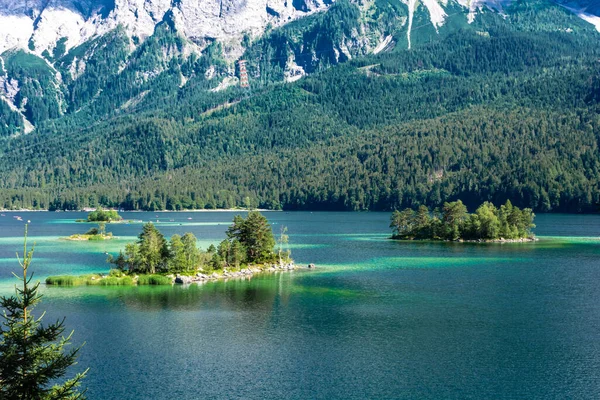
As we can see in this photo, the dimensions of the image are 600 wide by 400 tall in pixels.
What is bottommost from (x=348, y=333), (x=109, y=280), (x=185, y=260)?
(x=348, y=333)

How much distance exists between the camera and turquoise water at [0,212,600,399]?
5941cm

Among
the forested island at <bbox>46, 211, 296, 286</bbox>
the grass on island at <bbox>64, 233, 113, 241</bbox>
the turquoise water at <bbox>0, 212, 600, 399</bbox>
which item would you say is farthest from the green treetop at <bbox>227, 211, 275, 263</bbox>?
the grass on island at <bbox>64, 233, 113, 241</bbox>

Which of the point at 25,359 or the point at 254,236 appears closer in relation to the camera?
the point at 25,359

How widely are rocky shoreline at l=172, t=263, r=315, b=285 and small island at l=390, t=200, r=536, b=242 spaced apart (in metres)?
Result: 65.7

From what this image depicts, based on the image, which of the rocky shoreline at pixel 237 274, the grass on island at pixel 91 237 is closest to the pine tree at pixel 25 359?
the rocky shoreline at pixel 237 274

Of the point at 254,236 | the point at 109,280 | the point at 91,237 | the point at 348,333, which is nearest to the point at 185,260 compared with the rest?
the point at 109,280

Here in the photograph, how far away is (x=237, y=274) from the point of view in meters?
118

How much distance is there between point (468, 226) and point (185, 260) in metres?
91.3

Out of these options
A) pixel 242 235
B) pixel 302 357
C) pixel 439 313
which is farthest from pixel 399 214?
pixel 302 357

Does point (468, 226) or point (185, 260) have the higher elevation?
point (468, 226)

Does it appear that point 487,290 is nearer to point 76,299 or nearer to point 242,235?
point 242,235

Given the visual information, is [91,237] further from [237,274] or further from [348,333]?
[348,333]

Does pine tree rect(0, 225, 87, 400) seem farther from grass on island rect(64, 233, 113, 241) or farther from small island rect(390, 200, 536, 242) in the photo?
grass on island rect(64, 233, 113, 241)

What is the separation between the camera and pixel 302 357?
67.1 metres
